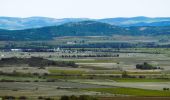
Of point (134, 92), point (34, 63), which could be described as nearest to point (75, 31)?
point (34, 63)

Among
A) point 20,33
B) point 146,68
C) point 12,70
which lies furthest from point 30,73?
point 20,33

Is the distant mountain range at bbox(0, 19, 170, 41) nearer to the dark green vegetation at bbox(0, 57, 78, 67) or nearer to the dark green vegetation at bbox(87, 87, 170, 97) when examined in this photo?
the dark green vegetation at bbox(0, 57, 78, 67)

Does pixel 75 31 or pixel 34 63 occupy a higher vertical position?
pixel 34 63

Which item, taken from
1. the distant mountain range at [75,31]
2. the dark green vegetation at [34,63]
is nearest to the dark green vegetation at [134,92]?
the dark green vegetation at [34,63]

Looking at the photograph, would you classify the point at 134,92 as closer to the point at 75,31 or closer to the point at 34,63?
the point at 34,63

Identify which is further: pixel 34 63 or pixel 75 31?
pixel 75 31

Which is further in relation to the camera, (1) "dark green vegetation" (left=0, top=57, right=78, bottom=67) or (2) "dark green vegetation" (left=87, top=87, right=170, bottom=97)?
(1) "dark green vegetation" (left=0, top=57, right=78, bottom=67)

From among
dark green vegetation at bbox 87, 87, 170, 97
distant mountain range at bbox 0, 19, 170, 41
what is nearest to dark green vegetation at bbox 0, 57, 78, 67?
dark green vegetation at bbox 87, 87, 170, 97

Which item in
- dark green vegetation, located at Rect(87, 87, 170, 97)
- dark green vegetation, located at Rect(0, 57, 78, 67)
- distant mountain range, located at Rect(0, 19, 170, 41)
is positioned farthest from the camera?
distant mountain range, located at Rect(0, 19, 170, 41)
